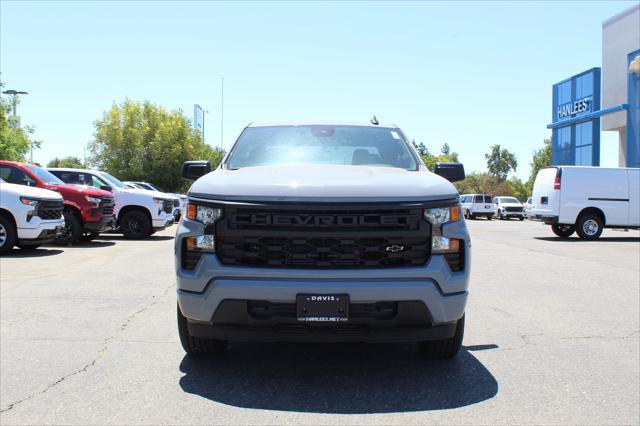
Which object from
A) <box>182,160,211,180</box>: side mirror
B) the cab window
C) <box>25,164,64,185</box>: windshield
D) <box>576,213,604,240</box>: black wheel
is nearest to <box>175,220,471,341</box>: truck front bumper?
<box>182,160,211,180</box>: side mirror

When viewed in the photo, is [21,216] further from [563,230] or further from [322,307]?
[563,230]

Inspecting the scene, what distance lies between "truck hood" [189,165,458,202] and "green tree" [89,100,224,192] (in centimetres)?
4075

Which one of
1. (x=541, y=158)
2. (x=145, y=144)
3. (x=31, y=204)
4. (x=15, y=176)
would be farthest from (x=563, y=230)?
(x=541, y=158)

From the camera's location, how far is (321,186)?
3756mm

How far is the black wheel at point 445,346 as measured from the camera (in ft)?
14.0

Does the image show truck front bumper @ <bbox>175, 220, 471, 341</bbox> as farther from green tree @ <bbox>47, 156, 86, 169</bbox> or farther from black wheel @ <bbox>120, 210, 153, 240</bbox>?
green tree @ <bbox>47, 156, 86, 169</bbox>

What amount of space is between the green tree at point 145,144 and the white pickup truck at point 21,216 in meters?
32.2

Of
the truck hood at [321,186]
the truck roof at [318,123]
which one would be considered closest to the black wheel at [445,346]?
the truck hood at [321,186]

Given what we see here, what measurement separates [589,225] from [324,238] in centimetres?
1708

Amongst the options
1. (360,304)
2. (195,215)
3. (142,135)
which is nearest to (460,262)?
(360,304)

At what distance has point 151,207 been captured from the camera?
16625 mm

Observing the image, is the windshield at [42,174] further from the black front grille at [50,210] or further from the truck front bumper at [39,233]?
the truck front bumper at [39,233]

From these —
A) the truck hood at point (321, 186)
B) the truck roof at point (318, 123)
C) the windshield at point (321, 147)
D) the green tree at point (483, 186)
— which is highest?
the green tree at point (483, 186)

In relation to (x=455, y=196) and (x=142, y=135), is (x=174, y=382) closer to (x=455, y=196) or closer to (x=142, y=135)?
(x=455, y=196)
